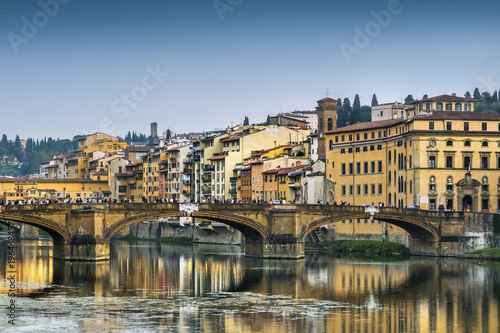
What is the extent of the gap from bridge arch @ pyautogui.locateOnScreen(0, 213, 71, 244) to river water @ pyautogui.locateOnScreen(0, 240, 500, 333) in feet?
7.61

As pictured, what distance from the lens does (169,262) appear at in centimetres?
11181

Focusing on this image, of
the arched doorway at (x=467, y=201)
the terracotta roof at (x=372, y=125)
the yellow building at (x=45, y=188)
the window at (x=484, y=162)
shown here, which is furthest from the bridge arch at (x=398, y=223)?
the yellow building at (x=45, y=188)

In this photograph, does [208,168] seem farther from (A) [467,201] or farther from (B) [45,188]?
(A) [467,201]

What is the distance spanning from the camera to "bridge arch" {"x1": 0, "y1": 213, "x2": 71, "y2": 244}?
336 ft

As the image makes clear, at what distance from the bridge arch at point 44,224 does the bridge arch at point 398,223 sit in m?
22.4

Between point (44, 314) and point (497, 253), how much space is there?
55.2 meters

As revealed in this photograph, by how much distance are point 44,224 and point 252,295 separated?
1236 inches

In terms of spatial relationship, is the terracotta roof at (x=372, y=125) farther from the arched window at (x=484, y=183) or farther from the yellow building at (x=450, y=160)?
the arched window at (x=484, y=183)

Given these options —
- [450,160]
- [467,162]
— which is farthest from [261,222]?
[467,162]

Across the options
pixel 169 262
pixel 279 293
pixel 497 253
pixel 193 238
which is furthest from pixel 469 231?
pixel 193 238

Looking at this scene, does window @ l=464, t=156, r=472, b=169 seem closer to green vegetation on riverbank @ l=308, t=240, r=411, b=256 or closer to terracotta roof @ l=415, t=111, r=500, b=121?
terracotta roof @ l=415, t=111, r=500, b=121

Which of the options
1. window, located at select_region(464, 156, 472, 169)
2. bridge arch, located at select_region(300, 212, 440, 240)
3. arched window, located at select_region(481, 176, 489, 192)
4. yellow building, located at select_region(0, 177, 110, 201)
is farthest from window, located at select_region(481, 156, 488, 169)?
yellow building, located at select_region(0, 177, 110, 201)

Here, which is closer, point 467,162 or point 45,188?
point 467,162

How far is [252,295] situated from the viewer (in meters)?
78.9
